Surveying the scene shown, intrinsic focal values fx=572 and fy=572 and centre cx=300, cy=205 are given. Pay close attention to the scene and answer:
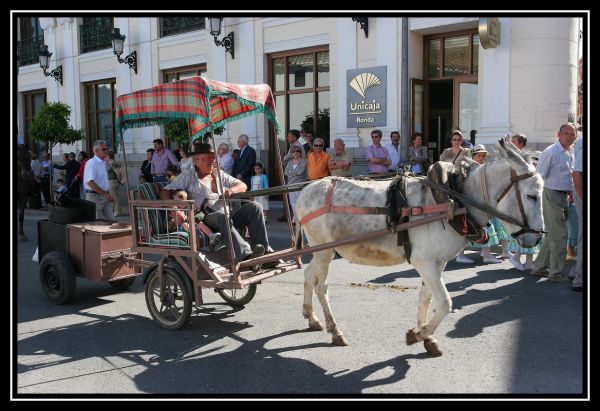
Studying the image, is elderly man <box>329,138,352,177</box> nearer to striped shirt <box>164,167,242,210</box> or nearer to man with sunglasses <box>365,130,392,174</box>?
man with sunglasses <box>365,130,392,174</box>

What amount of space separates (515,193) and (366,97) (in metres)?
9.74

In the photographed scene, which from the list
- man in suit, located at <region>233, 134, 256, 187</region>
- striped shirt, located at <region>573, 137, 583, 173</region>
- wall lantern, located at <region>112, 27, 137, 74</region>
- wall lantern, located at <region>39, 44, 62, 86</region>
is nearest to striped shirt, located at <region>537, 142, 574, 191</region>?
striped shirt, located at <region>573, 137, 583, 173</region>

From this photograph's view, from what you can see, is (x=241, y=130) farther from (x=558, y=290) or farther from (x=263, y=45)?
(x=558, y=290)

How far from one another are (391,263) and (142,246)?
257cm

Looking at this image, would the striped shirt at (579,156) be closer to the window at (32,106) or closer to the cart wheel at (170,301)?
the cart wheel at (170,301)

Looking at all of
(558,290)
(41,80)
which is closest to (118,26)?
(41,80)

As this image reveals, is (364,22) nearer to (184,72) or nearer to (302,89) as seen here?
(302,89)

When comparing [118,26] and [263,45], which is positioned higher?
[118,26]

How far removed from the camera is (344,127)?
1427 centimetres

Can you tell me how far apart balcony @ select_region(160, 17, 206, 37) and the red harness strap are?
13.3 meters

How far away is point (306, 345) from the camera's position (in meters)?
5.01

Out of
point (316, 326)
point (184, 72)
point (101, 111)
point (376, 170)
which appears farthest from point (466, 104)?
point (101, 111)

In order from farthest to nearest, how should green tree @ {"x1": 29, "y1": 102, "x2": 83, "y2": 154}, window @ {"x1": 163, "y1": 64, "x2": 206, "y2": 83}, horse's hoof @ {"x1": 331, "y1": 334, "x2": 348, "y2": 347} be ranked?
window @ {"x1": 163, "y1": 64, "x2": 206, "y2": 83} → green tree @ {"x1": 29, "y1": 102, "x2": 83, "y2": 154} → horse's hoof @ {"x1": 331, "y1": 334, "x2": 348, "y2": 347}

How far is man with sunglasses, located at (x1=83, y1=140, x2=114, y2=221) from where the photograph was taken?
8.59 metres
